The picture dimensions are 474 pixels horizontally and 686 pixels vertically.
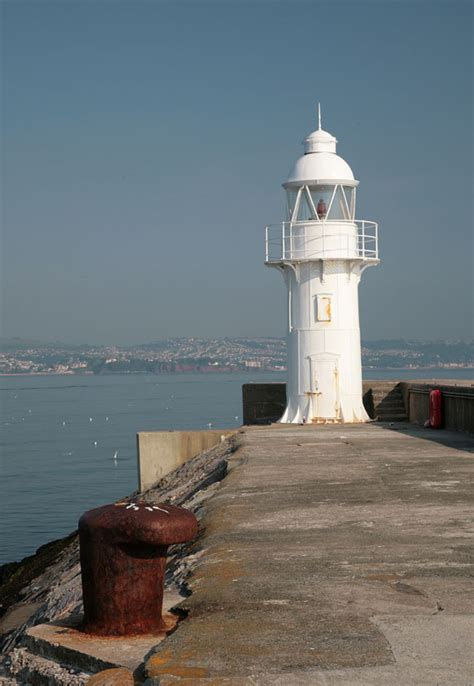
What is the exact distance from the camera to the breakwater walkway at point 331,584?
457 cm

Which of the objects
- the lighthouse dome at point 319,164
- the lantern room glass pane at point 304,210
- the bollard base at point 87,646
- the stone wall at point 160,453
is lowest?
the stone wall at point 160,453

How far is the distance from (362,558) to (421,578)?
650 millimetres

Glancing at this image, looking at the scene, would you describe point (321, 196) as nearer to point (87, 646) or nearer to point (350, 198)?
point (350, 198)

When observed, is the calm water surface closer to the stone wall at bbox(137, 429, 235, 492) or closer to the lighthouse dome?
the stone wall at bbox(137, 429, 235, 492)

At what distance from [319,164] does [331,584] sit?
17279mm

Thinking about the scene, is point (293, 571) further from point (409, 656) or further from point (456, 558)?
point (409, 656)

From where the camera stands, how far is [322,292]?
21.9 meters

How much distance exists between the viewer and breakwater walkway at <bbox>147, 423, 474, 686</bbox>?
4.57 m

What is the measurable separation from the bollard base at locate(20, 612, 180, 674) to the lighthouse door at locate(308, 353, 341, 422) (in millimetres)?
16007

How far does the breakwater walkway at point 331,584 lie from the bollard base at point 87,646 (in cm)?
14

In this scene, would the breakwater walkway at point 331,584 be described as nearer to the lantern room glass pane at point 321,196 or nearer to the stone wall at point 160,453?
the stone wall at point 160,453

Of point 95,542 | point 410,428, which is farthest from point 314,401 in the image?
point 95,542

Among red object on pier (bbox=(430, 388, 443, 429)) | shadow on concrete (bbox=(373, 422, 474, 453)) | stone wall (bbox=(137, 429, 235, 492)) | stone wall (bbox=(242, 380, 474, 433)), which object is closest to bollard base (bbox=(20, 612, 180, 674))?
shadow on concrete (bbox=(373, 422, 474, 453))

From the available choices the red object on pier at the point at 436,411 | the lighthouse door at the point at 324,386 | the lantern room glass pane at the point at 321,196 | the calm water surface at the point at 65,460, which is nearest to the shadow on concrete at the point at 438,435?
the red object on pier at the point at 436,411
